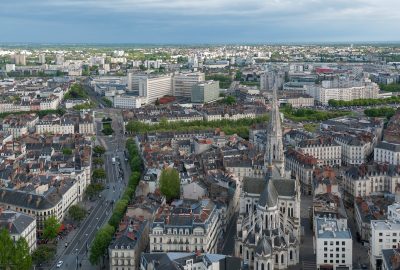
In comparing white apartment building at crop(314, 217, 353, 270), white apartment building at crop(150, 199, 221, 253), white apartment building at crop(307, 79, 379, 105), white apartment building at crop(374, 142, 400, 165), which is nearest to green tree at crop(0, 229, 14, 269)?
white apartment building at crop(150, 199, 221, 253)

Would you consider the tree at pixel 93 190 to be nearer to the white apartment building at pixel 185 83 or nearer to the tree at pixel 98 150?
the tree at pixel 98 150

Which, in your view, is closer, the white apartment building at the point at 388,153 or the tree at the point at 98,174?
the tree at the point at 98,174

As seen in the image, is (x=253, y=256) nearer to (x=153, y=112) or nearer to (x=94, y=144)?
(x=94, y=144)

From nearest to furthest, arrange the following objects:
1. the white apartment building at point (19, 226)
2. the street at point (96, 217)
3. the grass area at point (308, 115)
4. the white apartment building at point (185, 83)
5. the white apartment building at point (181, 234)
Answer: the white apartment building at point (181, 234) → the white apartment building at point (19, 226) → the street at point (96, 217) → the grass area at point (308, 115) → the white apartment building at point (185, 83)

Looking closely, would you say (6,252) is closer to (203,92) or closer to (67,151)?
(67,151)

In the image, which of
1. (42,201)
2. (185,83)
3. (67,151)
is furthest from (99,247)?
(185,83)

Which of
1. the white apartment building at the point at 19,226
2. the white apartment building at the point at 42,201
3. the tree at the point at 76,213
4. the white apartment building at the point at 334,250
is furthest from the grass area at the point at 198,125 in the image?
the white apartment building at the point at 334,250
